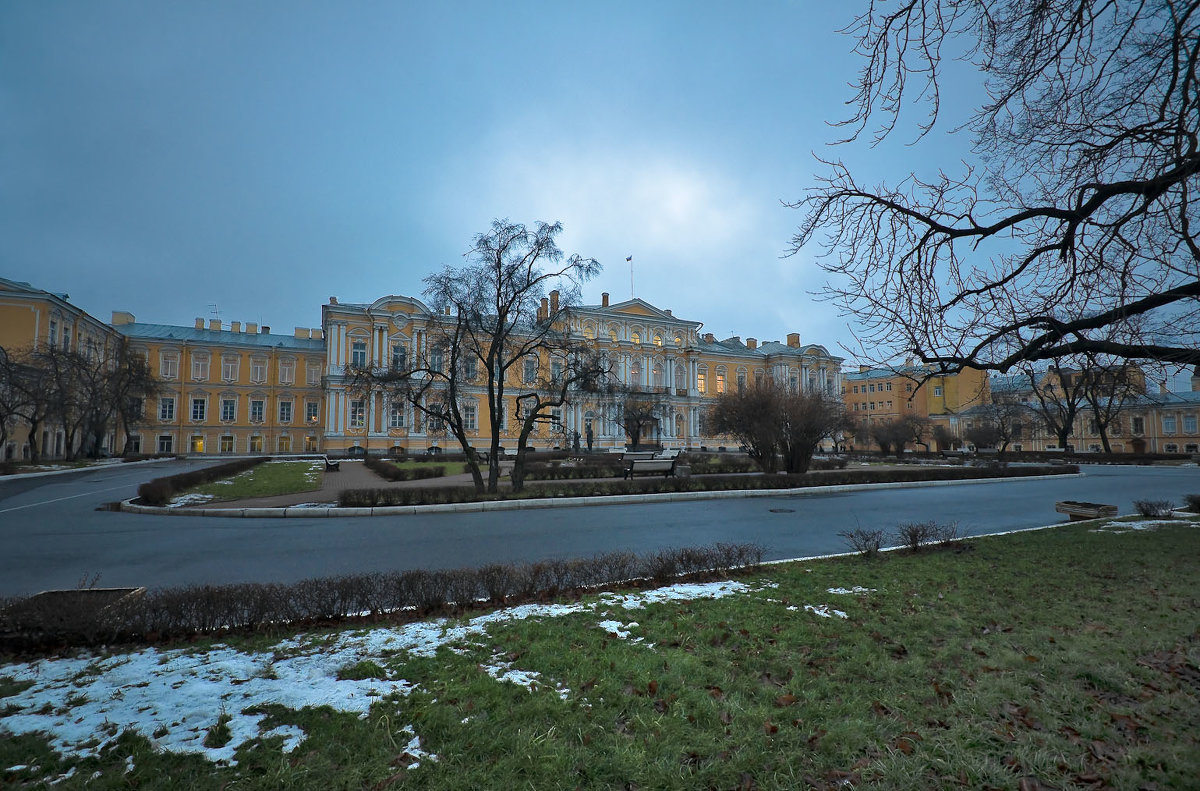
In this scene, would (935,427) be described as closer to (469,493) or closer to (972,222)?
(469,493)

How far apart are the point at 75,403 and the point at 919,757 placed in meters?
49.0

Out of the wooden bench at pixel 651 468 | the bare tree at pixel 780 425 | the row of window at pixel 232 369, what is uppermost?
the row of window at pixel 232 369

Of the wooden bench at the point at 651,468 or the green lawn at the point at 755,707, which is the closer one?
the green lawn at the point at 755,707

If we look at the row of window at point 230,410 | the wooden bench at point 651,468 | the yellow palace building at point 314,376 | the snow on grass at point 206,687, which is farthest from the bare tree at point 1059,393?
the row of window at point 230,410

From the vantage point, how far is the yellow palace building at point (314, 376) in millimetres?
50375

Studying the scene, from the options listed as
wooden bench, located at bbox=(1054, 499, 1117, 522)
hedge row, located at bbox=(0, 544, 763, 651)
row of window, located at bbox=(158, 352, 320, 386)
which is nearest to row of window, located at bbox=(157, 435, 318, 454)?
row of window, located at bbox=(158, 352, 320, 386)

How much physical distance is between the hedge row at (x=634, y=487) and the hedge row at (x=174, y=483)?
14.8ft

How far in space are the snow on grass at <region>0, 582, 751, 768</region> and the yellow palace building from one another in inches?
1706

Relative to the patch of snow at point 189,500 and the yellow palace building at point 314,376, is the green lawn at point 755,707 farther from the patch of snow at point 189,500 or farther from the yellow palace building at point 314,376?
the yellow palace building at point 314,376

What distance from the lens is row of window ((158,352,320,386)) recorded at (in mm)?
56344

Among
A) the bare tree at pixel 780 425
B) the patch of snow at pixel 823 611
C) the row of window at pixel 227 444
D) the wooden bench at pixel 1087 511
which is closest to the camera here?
the patch of snow at pixel 823 611

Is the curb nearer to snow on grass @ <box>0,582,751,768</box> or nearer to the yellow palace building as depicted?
snow on grass @ <box>0,582,751,768</box>

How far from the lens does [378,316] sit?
5484 centimetres

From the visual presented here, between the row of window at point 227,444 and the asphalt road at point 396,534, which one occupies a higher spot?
the row of window at point 227,444
